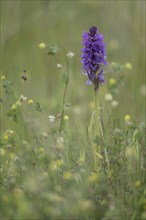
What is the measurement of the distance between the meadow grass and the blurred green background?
1 centimetres

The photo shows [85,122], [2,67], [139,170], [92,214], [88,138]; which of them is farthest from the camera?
[2,67]

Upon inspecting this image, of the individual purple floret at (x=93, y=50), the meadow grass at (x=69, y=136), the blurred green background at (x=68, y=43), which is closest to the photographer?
the meadow grass at (x=69, y=136)

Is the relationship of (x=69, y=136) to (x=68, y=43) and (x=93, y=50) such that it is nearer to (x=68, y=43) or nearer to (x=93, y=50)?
(x=93, y=50)

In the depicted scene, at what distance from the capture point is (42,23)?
19.4 ft

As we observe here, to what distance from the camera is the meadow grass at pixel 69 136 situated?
250cm

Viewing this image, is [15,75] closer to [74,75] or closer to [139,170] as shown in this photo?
[74,75]

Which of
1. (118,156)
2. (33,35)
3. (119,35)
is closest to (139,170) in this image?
(118,156)

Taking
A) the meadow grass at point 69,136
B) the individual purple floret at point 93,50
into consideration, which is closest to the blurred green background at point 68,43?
the meadow grass at point 69,136

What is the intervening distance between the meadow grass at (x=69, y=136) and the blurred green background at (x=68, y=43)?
0.01 metres

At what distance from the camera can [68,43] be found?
18.7 feet

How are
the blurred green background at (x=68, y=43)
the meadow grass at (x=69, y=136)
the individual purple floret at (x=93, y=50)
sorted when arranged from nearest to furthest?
the meadow grass at (x=69, y=136), the individual purple floret at (x=93, y=50), the blurred green background at (x=68, y=43)

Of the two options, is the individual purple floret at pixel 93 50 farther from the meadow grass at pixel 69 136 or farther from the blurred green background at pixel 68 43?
the blurred green background at pixel 68 43

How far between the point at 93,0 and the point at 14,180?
3.51 m

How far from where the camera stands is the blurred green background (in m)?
4.79
